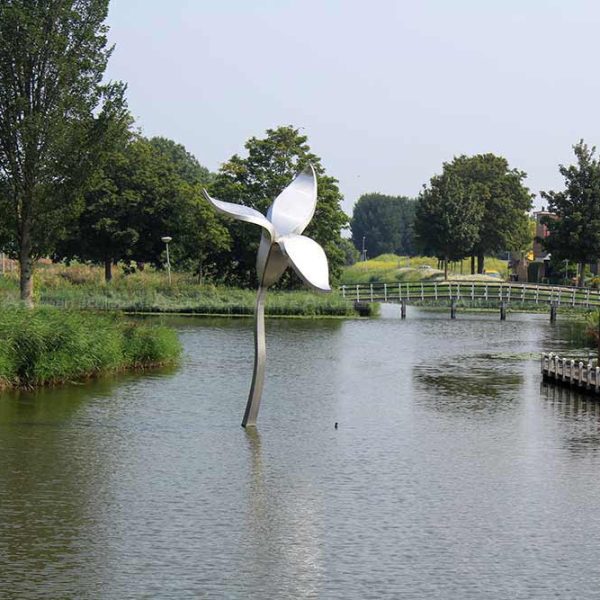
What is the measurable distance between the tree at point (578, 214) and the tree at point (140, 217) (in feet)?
76.1

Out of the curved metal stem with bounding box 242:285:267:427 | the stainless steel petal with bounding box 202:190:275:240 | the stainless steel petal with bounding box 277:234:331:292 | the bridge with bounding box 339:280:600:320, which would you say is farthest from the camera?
the bridge with bounding box 339:280:600:320

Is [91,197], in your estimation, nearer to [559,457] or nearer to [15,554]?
[559,457]

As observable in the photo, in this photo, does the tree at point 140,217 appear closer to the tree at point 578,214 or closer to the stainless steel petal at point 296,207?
the tree at point 578,214

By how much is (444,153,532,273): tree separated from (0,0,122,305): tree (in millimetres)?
58158

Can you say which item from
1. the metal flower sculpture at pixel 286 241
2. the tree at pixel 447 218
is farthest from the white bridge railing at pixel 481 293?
the metal flower sculpture at pixel 286 241

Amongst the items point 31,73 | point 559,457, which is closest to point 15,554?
point 559,457

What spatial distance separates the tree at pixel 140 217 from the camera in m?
70.8

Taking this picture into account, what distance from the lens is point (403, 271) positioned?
116 meters

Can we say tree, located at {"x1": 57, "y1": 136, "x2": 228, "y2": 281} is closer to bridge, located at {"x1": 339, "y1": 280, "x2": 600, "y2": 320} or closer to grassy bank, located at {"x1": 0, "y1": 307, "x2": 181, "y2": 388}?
bridge, located at {"x1": 339, "y1": 280, "x2": 600, "y2": 320}

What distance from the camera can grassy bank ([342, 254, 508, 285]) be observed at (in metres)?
106

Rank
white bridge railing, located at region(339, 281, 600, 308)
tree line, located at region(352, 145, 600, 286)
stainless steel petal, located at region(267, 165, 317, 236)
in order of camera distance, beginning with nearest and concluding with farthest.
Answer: stainless steel petal, located at region(267, 165, 317, 236) < white bridge railing, located at region(339, 281, 600, 308) < tree line, located at region(352, 145, 600, 286)

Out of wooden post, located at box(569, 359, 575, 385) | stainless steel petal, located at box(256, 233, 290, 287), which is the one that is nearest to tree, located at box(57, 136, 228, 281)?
wooden post, located at box(569, 359, 575, 385)

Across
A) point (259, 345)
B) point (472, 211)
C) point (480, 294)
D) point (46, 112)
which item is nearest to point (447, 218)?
point (472, 211)

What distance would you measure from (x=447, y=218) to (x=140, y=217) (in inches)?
1323
